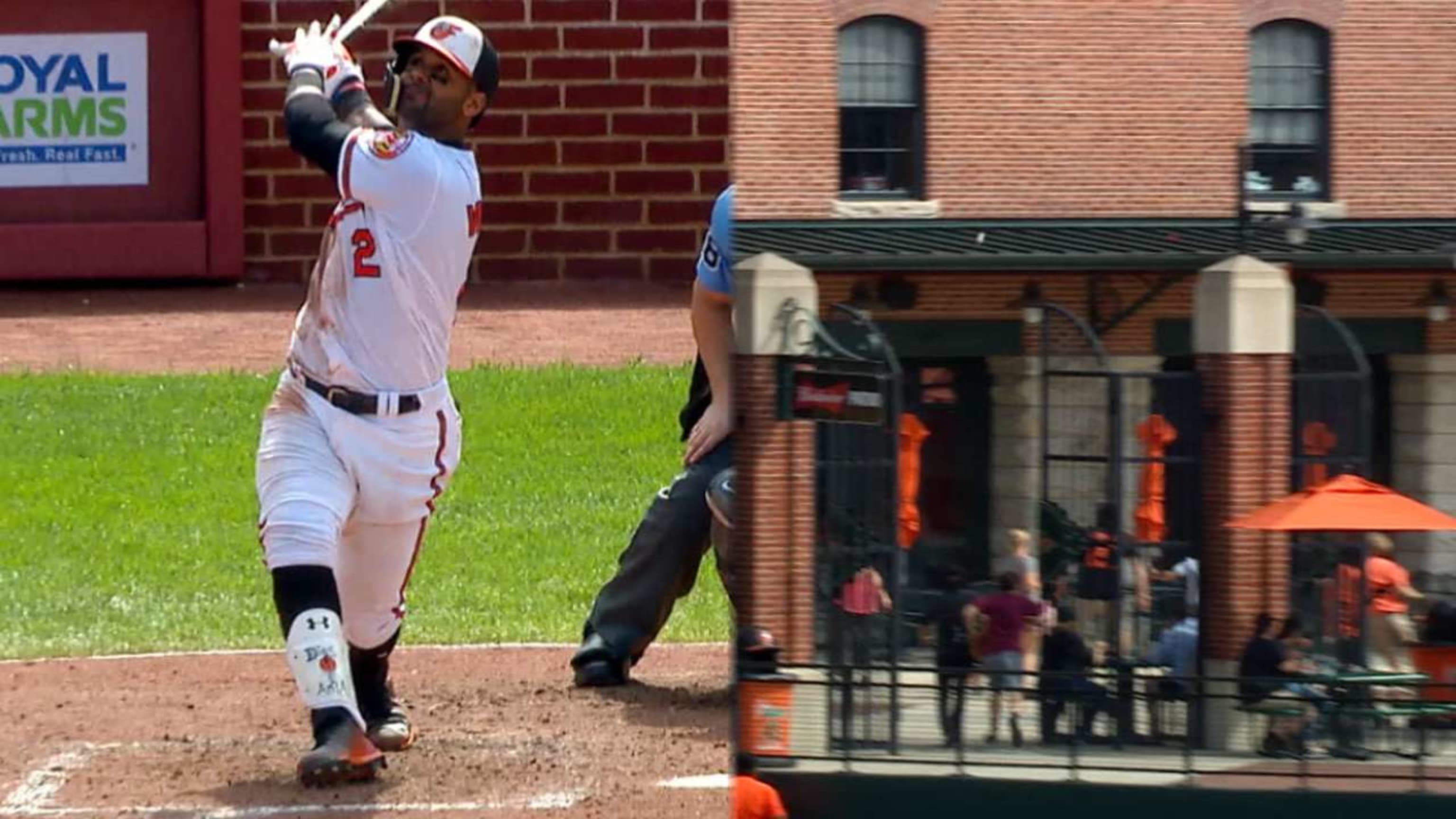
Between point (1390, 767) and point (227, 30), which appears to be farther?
point (227, 30)

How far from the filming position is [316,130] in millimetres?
6195

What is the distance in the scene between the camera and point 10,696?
7957mm

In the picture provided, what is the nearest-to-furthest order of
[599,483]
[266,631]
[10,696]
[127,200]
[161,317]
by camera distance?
Result: [10,696] < [266,631] < [599,483] < [161,317] < [127,200]

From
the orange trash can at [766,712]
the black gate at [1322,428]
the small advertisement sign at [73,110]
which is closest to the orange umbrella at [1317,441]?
the black gate at [1322,428]

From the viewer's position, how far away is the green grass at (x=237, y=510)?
9750 mm

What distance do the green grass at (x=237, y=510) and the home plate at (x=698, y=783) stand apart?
108 inches

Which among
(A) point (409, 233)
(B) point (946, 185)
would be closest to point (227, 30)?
(A) point (409, 233)

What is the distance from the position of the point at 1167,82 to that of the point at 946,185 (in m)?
0.31

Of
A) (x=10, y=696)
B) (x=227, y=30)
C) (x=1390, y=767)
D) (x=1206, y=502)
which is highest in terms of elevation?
(x=227, y=30)

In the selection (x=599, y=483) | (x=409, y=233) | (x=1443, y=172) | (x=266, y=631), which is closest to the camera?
(x=1443, y=172)

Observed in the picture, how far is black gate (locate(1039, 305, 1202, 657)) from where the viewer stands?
10.5 feet

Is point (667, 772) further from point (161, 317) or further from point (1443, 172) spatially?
point (161, 317)

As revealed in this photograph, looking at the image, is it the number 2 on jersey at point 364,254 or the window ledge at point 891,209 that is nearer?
the window ledge at point 891,209

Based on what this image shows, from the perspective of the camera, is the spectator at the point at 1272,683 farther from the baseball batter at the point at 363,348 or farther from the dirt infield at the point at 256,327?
the dirt infield at the point at 256,327
